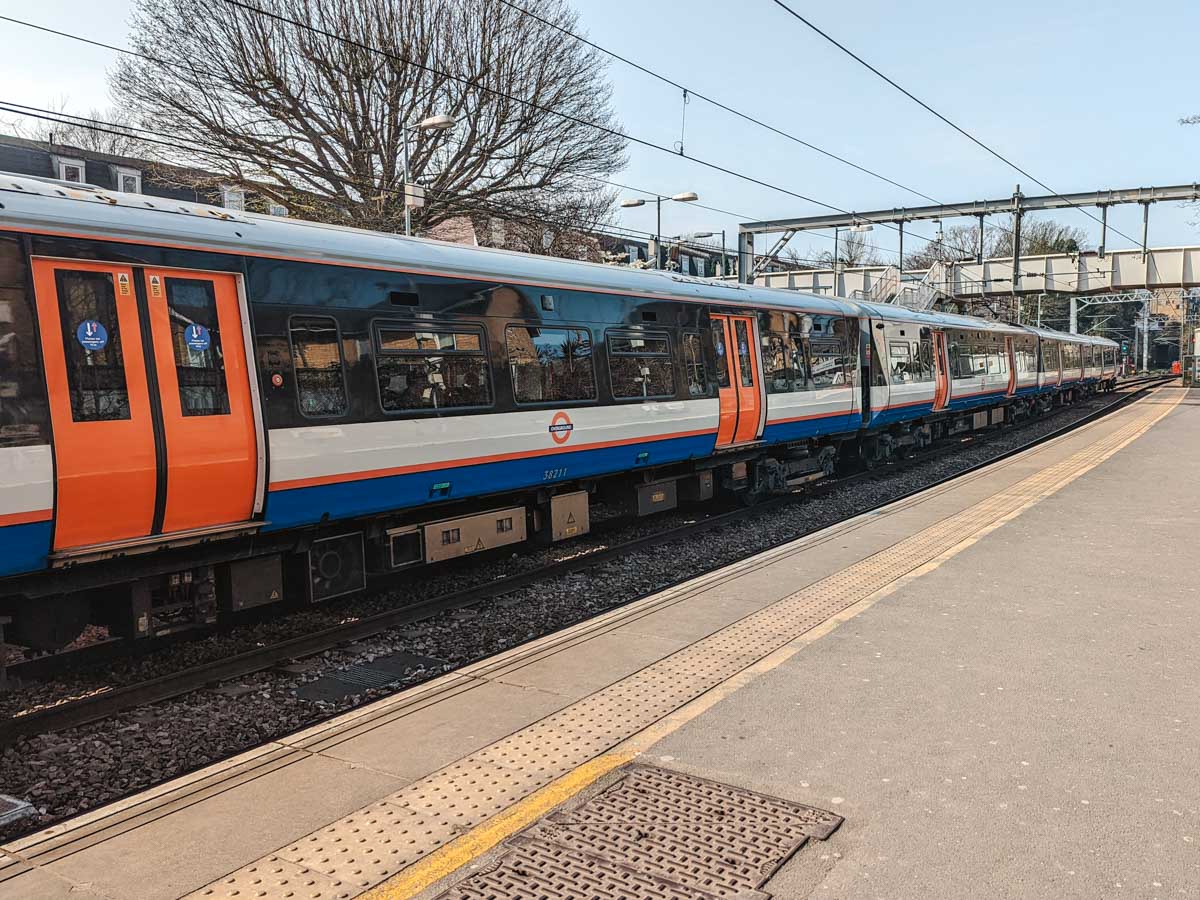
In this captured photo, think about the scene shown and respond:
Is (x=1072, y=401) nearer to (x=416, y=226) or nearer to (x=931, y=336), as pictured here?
(x=931, y=336)

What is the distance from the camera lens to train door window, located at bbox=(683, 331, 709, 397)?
37.1ft

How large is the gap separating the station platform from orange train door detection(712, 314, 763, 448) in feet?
16.5

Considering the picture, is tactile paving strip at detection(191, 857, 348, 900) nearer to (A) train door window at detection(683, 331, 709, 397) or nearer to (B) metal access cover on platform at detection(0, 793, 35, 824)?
(B) metal access cover on platform at detection(0, 793, 35, 824)

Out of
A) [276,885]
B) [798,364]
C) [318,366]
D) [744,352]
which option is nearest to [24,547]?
[318,366]

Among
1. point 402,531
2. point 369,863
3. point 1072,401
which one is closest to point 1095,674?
point 369,863

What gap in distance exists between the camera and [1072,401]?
3922 cm

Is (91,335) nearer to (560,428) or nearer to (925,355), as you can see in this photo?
(560,428)

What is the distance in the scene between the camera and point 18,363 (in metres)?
5.19

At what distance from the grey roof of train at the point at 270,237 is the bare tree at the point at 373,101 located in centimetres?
1154

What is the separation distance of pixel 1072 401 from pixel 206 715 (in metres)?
40.4

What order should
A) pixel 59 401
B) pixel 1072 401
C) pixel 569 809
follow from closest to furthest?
pixel 569 809 < pixel 59 401 < pixel 1072 401

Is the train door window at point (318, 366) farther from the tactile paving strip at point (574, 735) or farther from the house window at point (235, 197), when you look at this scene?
the house window at point (235, 197)

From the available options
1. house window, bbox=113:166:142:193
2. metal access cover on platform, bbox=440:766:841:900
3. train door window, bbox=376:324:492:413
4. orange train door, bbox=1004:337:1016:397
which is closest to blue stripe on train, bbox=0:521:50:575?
train door window, bbox=376:324:492:413

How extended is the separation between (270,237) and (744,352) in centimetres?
726
